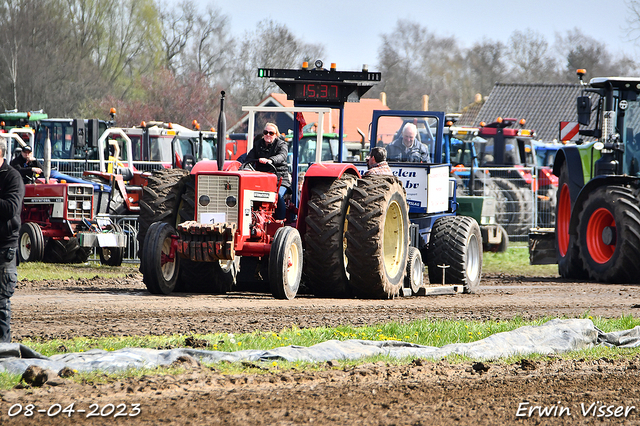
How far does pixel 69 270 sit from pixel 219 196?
617 cm

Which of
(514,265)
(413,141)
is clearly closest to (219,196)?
(413,141)

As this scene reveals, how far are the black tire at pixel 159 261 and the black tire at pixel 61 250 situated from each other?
655 centimetres

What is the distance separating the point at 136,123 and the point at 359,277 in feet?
142

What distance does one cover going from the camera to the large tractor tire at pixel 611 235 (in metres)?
13.0

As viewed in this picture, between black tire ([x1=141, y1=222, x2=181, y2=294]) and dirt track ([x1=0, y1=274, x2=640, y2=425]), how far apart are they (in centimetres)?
89

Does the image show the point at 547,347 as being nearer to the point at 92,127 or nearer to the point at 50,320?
the point at 50,320

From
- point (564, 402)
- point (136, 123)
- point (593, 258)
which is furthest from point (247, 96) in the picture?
point (564, 402)

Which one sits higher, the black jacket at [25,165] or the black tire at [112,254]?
the black jacket at [25,165]

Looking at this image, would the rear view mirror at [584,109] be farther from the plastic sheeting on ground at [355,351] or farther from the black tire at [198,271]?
the plastic sheeting on ground at [355,351]

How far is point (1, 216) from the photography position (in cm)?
665

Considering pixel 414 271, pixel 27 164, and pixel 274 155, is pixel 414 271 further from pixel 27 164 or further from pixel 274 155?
pixel 27 164

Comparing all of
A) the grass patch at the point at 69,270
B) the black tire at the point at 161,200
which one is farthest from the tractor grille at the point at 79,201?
the black tire at the point at 161,200

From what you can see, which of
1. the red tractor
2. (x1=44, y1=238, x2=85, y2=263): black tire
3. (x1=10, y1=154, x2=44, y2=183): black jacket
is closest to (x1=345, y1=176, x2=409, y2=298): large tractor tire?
the red tractor

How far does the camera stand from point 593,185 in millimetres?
14156
